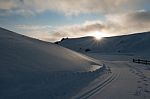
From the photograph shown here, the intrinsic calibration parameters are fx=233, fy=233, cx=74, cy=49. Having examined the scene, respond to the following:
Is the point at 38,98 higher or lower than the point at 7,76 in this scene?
lower

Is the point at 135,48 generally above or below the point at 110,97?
above

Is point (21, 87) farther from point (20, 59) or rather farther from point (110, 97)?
point (20, 59)

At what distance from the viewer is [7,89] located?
35.5 feet

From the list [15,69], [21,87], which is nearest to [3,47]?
[15,69]

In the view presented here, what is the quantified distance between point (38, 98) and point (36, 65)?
6.27m

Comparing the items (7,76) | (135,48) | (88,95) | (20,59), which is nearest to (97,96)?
(88,95)


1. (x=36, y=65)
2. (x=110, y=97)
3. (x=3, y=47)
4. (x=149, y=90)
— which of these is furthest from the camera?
(x=3, y=47)

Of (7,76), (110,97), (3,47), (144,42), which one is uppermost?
(144,42)

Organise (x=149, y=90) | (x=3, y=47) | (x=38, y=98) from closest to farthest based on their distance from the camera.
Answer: (x=38, y=98), (x=149, y=90), (x=3, y=47)

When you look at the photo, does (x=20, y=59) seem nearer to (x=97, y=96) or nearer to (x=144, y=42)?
(x=97, y=96)

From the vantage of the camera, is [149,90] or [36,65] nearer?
[149,90]

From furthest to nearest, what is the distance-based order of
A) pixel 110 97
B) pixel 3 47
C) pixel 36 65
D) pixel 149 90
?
pixel 3 47 < pixel 36 65 < pixel 149 90 < pixel 110 97

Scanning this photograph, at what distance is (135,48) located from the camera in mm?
145125

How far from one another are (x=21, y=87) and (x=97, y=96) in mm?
3736
